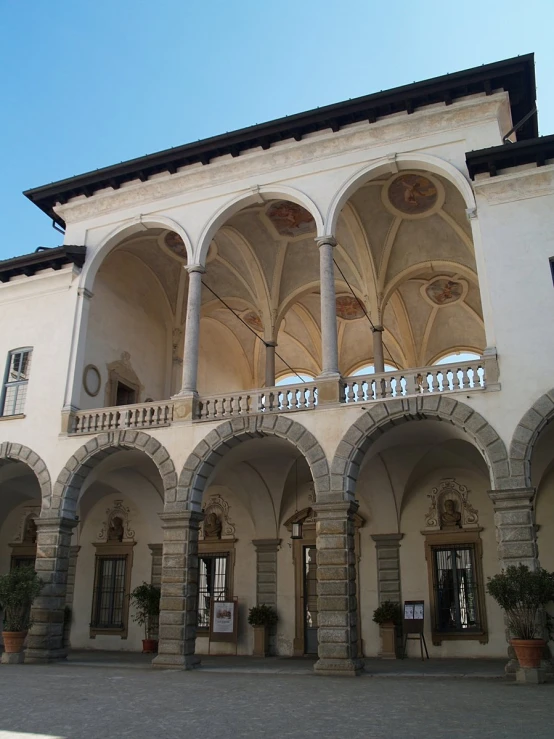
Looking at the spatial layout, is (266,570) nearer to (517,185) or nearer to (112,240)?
(112,240)

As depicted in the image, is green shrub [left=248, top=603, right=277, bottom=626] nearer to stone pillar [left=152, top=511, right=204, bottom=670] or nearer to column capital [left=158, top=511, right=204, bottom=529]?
stone pillar [left=152, top=511, right=204, bottom=670]

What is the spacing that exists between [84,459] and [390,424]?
7213mm

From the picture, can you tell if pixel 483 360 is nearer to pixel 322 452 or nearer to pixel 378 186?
pixel 322 452

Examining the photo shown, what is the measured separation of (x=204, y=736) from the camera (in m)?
6.85

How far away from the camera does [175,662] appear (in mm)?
13602

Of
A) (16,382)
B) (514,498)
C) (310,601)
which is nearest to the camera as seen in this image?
(514,498)

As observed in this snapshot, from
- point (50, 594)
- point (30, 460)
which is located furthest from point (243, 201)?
point (50, 594)

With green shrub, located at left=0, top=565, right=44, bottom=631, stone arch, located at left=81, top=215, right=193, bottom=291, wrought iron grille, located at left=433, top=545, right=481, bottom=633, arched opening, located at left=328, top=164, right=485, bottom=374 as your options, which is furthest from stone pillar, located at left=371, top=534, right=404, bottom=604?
stone arch, located at left=81, top=215, right=193, bottom=291

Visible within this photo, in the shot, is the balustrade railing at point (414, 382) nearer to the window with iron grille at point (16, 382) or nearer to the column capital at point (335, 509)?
the column capital at point (335, 509)

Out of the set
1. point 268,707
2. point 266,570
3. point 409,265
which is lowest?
point 268,707

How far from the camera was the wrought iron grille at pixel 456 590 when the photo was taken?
16.3 m

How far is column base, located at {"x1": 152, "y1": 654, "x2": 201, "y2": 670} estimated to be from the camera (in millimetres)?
13570

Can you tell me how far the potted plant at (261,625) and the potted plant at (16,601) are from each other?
17.6 ft

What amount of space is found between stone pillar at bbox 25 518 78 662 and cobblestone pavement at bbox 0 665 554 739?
3.00 metres
